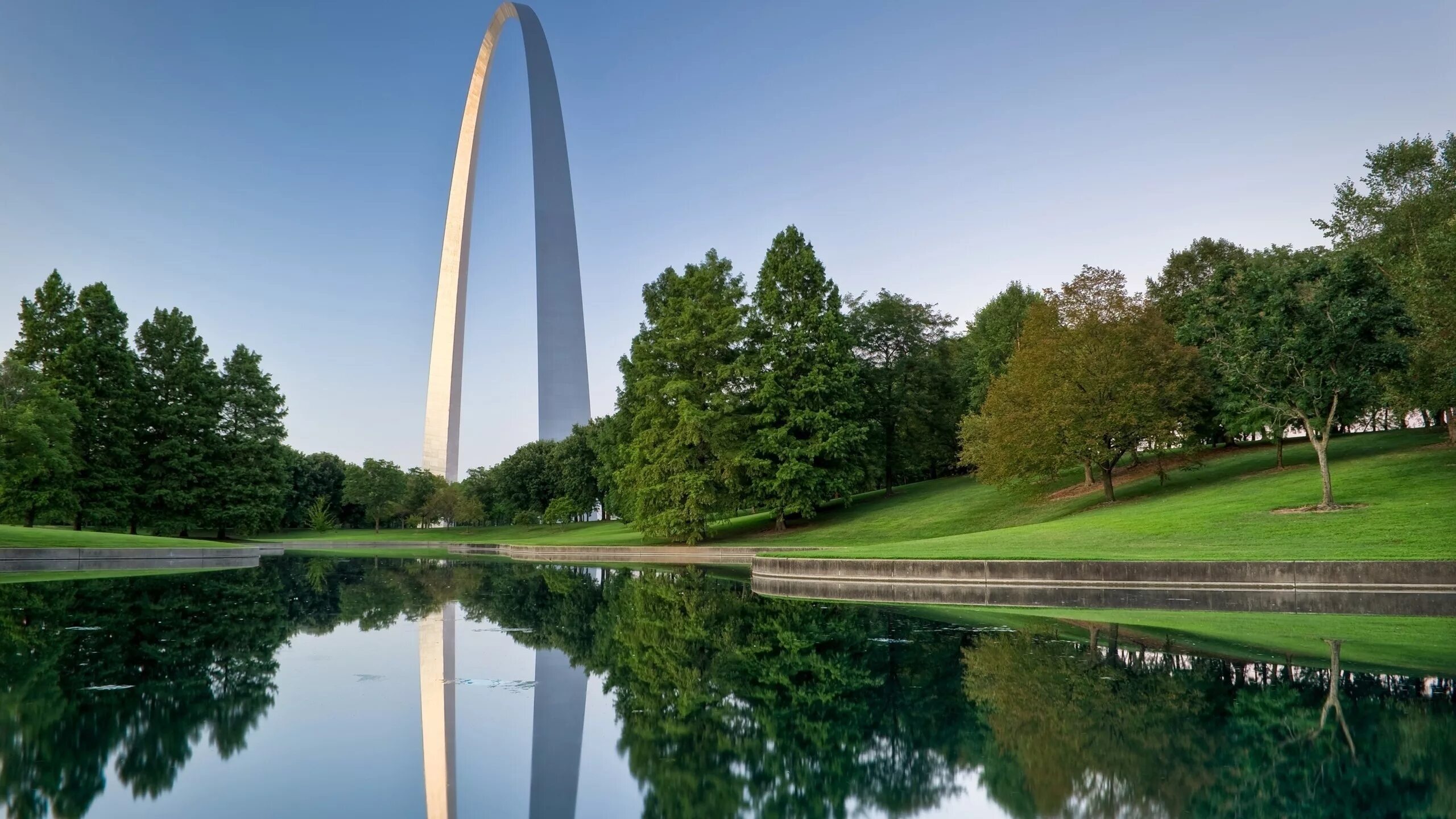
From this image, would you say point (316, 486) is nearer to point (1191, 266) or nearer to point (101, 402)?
point (101, 402)

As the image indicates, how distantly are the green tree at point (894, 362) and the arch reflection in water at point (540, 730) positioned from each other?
3786 centimetres

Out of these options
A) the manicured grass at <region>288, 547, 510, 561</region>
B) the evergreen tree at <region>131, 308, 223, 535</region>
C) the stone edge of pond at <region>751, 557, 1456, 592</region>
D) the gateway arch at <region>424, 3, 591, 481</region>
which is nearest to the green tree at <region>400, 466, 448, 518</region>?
the gateway arch at <region>424, 3, 591, 481</region>

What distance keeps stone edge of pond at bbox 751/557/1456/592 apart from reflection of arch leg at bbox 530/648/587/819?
10.1 meters

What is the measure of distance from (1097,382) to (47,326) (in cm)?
4085

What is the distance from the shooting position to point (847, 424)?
40000 mm

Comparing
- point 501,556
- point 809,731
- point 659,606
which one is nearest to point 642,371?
point 501,556

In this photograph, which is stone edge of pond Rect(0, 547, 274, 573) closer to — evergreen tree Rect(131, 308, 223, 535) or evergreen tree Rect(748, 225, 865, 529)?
evergreen tree Rect(131, 308, 223, 535)

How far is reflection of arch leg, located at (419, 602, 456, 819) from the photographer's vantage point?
17.8 feet

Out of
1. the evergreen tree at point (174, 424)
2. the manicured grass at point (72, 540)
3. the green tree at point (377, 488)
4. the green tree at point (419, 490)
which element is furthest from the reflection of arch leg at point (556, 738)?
the green tree at point (377, 488)

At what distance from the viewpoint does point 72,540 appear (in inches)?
1145

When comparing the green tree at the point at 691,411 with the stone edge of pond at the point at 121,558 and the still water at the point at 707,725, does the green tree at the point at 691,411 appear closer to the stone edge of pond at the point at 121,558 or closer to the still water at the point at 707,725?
the stone edge of pond at the point at 121,558

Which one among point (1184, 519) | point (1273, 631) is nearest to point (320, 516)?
point (1184, 519)

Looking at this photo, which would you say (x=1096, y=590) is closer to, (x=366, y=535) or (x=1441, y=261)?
(x=1441, y=261)

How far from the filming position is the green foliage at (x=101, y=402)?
41.0 m
